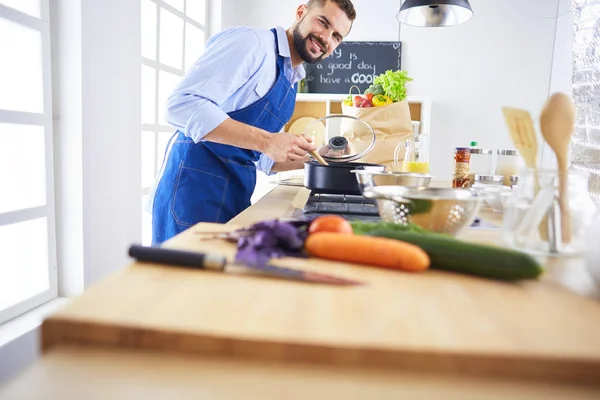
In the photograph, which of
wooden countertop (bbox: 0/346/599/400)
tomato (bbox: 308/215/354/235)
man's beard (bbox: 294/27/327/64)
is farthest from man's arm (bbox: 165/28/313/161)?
wooden countertop (bbox: 0/346/599/400)

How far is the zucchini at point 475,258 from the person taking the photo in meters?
0.53

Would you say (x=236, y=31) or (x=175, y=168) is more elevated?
(x=236, y=31)

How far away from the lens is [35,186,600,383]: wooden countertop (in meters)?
0.36

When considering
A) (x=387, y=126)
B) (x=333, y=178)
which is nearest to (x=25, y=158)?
(x=333, y=178)

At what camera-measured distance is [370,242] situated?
0.60 m

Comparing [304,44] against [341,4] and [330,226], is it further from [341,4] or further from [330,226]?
[330,226]

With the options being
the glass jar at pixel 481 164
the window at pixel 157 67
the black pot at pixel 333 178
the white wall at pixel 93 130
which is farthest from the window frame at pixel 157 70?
the glass jar at pixel 481 164

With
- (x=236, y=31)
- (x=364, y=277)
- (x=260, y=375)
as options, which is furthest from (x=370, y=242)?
(x=236, y=31)

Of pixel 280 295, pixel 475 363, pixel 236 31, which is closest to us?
pixel 475 363

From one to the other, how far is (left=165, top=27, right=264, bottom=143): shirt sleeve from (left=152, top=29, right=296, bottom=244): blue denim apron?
6.9 inches

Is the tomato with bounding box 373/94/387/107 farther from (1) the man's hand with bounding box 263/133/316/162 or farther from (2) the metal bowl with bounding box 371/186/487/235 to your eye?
(2) the metal bowl with bounding box 371/186/487/235

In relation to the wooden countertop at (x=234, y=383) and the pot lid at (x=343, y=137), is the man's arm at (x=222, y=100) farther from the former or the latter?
the wooden countertop at (x=234, y=383)

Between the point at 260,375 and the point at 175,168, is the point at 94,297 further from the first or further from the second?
the point at 175,168

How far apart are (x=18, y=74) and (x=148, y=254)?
1.51 m
